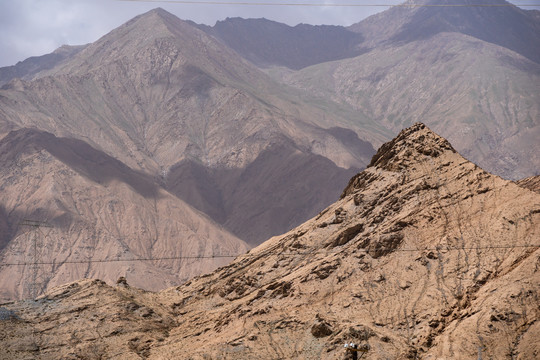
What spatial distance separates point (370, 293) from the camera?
139 ft

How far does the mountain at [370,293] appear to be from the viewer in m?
37.4

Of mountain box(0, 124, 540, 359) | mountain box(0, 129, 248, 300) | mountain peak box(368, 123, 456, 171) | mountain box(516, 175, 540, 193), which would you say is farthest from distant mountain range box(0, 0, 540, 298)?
mountain peak box(368, 123, 456, 171)

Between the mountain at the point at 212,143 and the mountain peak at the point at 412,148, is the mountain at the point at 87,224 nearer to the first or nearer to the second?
the mountain at the point at 212,143

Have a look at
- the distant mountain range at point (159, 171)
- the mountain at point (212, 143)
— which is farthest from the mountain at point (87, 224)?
the mountain at point (212, 143)

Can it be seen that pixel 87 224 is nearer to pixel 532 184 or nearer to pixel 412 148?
pixel 532 184

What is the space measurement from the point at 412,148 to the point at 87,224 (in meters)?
90.5

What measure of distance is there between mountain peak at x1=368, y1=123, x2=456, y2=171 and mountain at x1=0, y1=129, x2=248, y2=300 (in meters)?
68.2

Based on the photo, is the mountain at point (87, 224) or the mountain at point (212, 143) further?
the mountain at point (212, 143)

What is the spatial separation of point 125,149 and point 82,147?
2040cm

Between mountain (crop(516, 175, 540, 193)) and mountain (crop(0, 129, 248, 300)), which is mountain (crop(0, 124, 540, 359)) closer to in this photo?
mountain (crop(516, 175, 540, 193))

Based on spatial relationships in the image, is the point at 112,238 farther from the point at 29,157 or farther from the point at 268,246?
the point at 268,246

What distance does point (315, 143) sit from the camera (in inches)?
7343

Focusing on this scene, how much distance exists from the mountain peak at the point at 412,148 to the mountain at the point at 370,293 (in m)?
0.10

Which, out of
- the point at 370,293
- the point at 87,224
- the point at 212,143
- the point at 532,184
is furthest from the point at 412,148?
the point at 212,143
